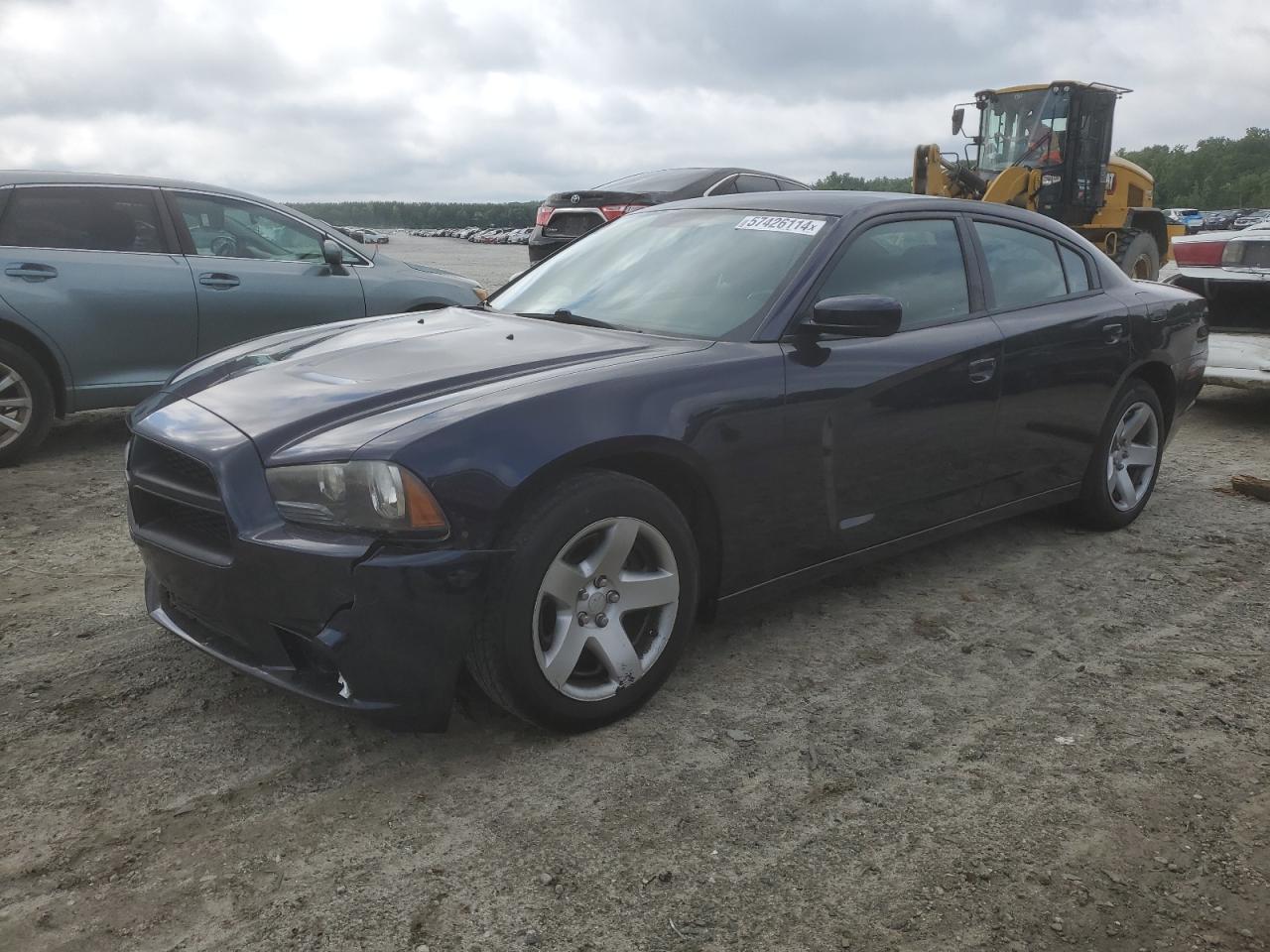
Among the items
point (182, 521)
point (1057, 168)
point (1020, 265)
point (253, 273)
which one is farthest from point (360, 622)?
point (1057, 168)

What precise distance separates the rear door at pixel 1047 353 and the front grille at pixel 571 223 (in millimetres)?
6569

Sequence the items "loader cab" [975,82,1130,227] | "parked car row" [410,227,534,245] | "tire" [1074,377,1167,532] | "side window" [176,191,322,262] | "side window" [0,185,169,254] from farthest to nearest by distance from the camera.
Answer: "parked car row" [410,227,534,245]
"loader cab" [975,82,1130,227]
"side window" [176,191,322,262]
"side window" [0,185,169,254]
"tire" [1074,377,1167,532]

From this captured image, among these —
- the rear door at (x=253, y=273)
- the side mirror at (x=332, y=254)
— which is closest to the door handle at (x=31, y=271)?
the rear door at (x=253, y=273)

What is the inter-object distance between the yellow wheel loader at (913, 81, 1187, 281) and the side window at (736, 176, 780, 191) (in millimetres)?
2558

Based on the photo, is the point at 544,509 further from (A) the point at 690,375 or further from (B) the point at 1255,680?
(B) the point at 1255,680

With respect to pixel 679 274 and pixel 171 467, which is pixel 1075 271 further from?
pixel 171 467

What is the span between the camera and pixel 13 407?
5.96 m

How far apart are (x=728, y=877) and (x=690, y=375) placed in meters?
1.43

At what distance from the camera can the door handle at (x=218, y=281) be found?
6.57 m

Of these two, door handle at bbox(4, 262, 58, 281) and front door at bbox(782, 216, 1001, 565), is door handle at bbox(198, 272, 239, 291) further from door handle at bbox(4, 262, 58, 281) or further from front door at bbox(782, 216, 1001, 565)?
front door at bbox(782, 216, 1001, 565)

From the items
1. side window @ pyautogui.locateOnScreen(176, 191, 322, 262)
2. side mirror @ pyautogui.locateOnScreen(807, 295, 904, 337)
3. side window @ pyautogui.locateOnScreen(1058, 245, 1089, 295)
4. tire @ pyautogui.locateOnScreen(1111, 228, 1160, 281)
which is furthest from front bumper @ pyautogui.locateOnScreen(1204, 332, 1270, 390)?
side window @ pyautogui.locateOnScreen(176, 191, 322, 262)

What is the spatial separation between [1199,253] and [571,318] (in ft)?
20.9

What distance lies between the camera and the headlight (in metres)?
2.68

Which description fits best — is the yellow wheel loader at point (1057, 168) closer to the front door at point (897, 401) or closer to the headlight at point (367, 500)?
the front door at point (897, 401)
